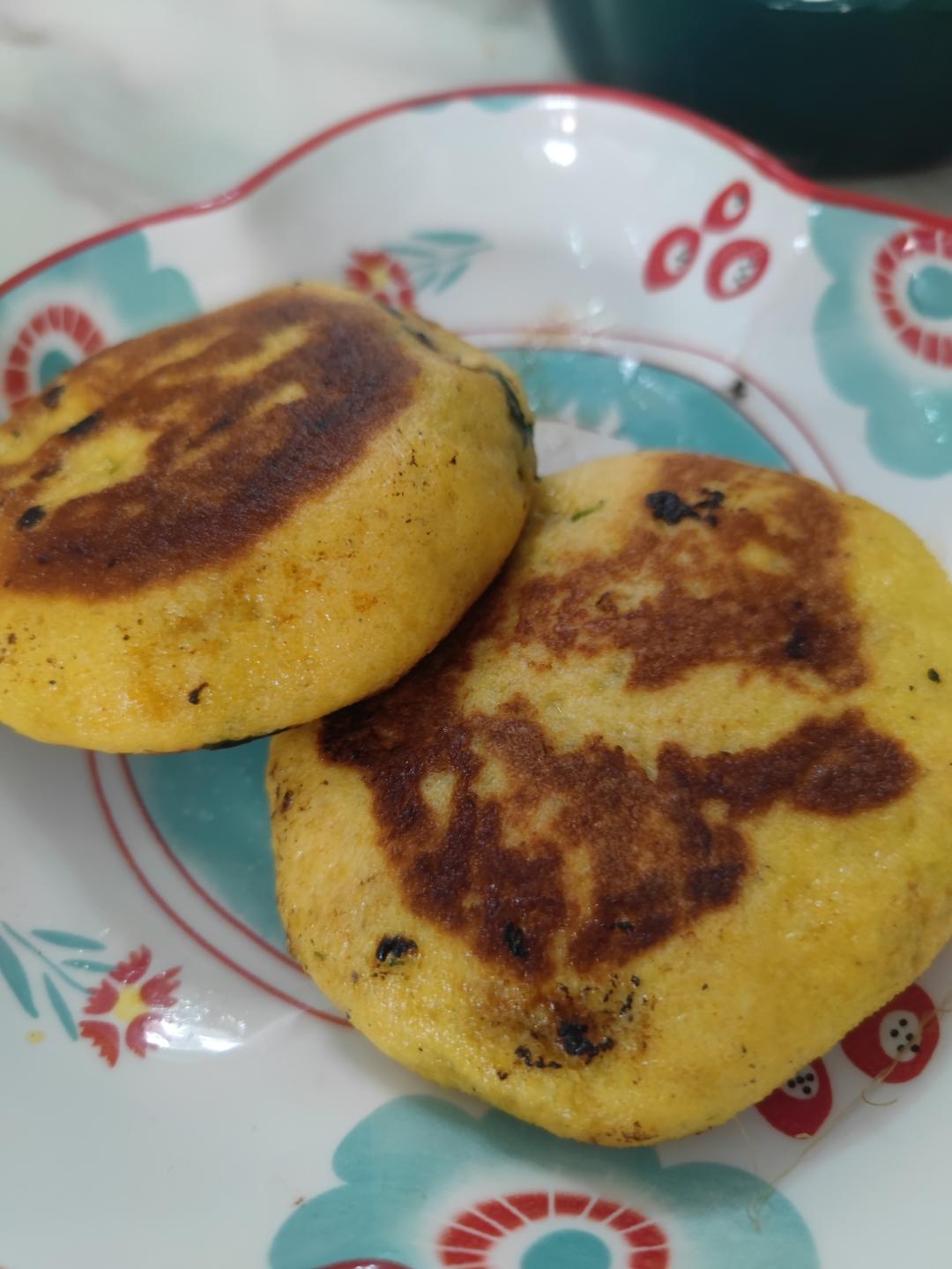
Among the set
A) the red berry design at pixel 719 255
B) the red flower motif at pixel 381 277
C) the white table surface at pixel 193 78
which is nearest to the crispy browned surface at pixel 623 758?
the red berry design at pixel 719 255

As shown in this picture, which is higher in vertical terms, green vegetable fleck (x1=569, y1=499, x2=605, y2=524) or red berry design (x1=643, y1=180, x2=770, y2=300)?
red berry design (x1=643, y1=180, x2=770, y2=300)

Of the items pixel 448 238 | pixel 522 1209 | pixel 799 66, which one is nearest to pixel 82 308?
pixel 448 238

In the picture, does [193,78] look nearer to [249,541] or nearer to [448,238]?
[448,238]

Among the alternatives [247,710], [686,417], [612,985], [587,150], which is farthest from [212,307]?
[612,985]

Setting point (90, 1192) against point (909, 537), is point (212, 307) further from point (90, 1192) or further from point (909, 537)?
point (90, 1192)

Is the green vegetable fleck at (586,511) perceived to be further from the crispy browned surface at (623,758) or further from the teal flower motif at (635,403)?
the teal flower motif at (635,403)

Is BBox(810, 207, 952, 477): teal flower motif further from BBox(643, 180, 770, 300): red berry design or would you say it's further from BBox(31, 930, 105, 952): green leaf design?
BBox(31, 930, 105, 952): green leaf design

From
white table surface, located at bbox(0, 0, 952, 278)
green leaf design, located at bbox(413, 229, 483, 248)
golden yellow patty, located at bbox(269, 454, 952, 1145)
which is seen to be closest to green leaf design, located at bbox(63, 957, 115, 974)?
Answer: golden yellow patty, located at bbox(269, 454, 952, 1145)
